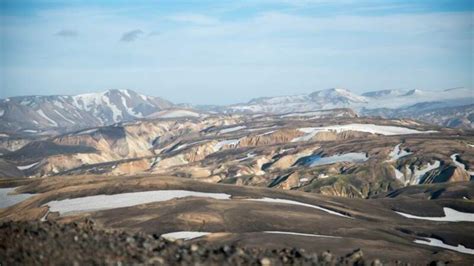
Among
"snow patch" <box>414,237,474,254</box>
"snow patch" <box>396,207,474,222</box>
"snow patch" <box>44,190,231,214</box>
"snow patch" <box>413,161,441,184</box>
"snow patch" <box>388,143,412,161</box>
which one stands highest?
"snow patch" <box>44,190,231,214</box>

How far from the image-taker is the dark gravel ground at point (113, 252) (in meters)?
20.3

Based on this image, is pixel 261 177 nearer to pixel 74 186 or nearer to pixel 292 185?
A: pixel 292 185

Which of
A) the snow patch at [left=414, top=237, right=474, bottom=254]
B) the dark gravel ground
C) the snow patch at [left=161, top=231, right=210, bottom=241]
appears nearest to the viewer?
the dark gravel ground

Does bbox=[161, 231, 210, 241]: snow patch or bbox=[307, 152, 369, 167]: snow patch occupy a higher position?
bbox=[161, 231, 210, 241]: snow patch

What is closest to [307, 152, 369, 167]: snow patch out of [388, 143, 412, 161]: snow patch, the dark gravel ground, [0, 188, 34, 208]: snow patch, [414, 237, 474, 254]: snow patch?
[388, 143, 412, 161]: snow patch

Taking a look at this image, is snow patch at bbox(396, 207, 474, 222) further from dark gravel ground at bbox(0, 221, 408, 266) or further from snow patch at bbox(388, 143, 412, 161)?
snow patch at bbox(388, 143, 412, 161)

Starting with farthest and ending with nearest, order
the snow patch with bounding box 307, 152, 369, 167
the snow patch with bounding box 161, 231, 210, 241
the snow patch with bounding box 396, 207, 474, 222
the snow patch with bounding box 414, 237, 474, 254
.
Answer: the snow patch with bounding box 307, 152, 369, 167, the snow patch with bounding box 396, 207, 474, 222, the snow patch with bounding box 414, 237, 474, 254, the snow patch with bounding box 161, 231, 210, 241

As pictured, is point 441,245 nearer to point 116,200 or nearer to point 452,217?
point 452,217

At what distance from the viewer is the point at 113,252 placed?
71.1ft

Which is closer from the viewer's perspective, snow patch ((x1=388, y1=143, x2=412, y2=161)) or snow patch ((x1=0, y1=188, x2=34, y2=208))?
snow patch ((x1=0, y1=188, x2=34, y2=208))

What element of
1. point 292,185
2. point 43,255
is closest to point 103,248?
point 43,255

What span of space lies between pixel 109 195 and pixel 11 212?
42.4ft

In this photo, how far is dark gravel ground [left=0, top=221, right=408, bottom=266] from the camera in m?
20.3

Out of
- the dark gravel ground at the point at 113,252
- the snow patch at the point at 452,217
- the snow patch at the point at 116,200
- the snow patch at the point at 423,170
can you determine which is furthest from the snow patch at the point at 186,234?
the snow patch at the point at 423,170
